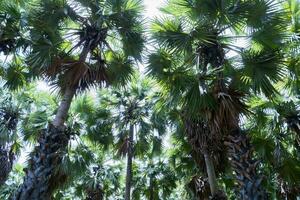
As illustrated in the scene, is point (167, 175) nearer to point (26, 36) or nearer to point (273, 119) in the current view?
point (273, 119)

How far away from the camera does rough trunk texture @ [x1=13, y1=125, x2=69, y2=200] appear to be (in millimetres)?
7030

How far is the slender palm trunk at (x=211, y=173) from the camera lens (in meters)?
9.93

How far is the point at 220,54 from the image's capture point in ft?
29.0

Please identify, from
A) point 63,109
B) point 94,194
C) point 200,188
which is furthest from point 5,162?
point 200,188

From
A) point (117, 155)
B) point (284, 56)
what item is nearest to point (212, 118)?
point (284, 56)

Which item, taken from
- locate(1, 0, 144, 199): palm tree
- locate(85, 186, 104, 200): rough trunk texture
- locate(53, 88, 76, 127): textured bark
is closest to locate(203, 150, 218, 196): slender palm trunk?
locate(1, 0, 144, 199): palm tree

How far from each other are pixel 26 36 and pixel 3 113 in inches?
181

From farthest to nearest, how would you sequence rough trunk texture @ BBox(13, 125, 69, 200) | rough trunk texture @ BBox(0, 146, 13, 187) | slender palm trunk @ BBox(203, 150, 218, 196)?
rough trunk texture @ BBox(0, 146, 13, 187) → slender palm trunk @ BBox(203, 150, 218, 196) → rough trunk texture @ BBox(13, 125, 69, 200)

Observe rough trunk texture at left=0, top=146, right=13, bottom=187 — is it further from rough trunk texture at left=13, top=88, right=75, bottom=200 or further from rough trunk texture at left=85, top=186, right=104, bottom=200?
rough trunk texture at left=13, top=88, right=75, bottom=200

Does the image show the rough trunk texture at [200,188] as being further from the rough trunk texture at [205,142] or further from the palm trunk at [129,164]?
the palm trunk at [129,164]

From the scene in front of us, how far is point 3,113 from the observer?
13.2 m

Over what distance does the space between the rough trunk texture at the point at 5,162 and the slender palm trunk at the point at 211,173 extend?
739cm

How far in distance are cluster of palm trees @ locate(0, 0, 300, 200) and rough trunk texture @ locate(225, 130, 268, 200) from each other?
21 millimetres

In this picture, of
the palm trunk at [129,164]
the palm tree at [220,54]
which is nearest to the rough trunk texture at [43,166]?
the palm tree at [220,54]
